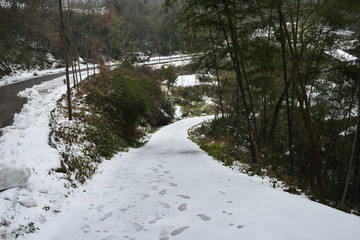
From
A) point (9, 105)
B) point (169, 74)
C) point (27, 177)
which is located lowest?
point (27, 177)

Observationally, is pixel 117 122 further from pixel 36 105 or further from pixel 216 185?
pixel 216 185

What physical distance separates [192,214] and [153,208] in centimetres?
71

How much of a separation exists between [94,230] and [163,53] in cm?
5196

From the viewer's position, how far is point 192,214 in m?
3.63

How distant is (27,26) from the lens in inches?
930

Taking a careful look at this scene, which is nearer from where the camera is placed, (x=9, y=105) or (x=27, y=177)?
(x=27, y=177)

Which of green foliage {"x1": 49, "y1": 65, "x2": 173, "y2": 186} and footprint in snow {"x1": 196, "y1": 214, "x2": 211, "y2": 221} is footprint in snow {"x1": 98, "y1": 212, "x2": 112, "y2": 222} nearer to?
footprint in snow {"x1": 196, "y1": 214, "x2": 211, "y2": 221}

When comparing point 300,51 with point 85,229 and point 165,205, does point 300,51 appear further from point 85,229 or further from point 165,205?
point 85,229

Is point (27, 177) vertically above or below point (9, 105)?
below

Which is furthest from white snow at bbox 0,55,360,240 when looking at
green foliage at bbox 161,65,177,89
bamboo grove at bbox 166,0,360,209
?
green foliage at bbox 161,65,177,89

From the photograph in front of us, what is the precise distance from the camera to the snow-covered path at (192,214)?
281 cm

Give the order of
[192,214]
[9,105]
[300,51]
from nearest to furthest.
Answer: [192,214], [300,51], [9,105]

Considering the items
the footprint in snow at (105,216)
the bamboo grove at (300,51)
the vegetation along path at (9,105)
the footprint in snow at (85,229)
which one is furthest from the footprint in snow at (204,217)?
the vegetation along path at (9,105)

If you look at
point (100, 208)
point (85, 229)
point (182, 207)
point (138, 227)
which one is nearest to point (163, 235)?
point (138, 227)
